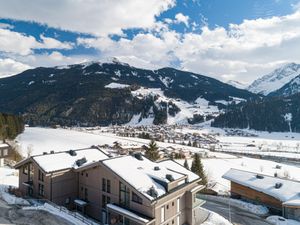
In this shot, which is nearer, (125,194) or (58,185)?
(125,194)

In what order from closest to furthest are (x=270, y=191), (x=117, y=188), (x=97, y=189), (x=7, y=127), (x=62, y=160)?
(x=117, y=188) < (x=97, y=189) < (x=62, y=160) < (x=270, y=191) < (x=7, y=127)

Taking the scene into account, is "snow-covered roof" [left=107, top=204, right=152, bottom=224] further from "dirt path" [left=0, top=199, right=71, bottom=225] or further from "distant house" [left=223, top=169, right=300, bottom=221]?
Result: "distant house" [left=223, top=169, right=300, bottom=221]

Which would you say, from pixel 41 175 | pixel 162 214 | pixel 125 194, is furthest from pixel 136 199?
pixel 41 175

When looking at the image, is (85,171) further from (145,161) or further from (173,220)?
(173,220)

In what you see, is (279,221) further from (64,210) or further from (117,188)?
(64,210)

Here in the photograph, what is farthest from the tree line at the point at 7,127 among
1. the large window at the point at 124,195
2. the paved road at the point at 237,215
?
the large window at the point at 124,195

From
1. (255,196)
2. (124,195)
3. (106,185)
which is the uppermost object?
(106,185)

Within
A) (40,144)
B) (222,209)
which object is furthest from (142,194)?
(40,144)
